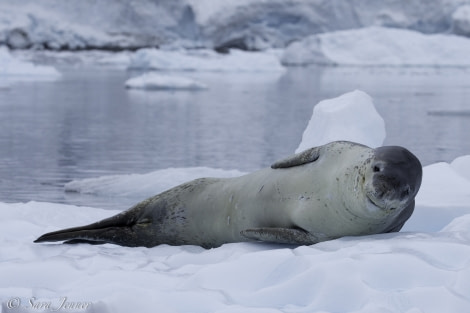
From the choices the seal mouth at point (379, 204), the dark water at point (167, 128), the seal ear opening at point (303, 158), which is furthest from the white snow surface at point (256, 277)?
the dark water at point (167, 128)

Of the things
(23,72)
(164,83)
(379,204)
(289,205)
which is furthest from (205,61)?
(379,204)

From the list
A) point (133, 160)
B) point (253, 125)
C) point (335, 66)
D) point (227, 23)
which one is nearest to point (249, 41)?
point (227, 23)

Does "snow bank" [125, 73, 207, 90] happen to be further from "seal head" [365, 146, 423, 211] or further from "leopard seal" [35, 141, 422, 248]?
"seal head" [365, 146, 423, 211]

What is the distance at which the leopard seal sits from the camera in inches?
106

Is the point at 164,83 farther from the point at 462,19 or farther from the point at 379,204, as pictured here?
the point at 379,204

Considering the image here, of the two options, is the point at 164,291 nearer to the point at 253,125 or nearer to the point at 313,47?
the point at 253,125

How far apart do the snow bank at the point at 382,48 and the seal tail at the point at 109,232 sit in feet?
85.2

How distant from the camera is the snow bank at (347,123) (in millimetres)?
5594

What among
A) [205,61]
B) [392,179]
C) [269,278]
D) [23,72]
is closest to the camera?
[269,278]

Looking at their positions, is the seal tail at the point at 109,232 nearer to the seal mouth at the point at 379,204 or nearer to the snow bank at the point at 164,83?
the seal mouth at the point at 379,204

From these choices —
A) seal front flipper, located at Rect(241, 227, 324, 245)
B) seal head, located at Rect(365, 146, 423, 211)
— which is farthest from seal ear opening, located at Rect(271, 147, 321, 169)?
seal head, located at Rect(365, 146, 423, 211)

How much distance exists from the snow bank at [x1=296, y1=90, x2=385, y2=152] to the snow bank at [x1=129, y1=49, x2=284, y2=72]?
1981 centimetres

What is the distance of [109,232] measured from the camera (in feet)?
11.4

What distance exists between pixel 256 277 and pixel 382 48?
27726mm
